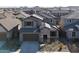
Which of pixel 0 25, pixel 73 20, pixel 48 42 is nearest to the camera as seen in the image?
pixel 48 42

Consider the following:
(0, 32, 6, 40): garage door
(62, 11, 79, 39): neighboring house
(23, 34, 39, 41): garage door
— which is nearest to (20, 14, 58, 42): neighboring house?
(23, 34, 39, 41): garage door

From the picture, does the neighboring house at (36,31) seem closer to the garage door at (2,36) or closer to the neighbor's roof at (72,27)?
the neighbor's roof at (72,27)

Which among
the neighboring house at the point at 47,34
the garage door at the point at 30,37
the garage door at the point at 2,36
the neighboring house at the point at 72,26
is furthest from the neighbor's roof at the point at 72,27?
the garage door at the point at 2,36

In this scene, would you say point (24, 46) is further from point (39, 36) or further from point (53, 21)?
point (53, 21)

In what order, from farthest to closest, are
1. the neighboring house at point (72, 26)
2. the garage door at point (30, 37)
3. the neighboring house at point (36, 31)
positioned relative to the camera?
the garage door at point (30, 37) < the neighboring house at point (36, 31) < the neighboring house at point (72, 26)

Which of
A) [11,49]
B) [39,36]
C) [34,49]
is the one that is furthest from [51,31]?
[11,49]

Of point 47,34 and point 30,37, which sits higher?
point 47,34

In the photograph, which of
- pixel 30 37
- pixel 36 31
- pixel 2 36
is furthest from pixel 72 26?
pixel 2 36

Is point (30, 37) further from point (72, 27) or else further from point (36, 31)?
point (72, 27)
